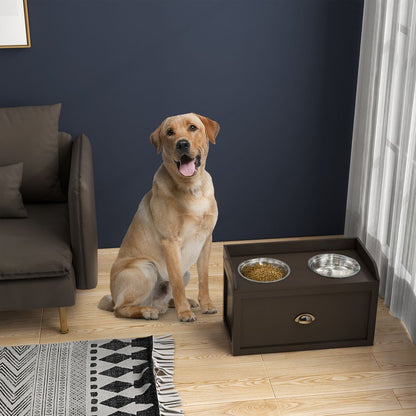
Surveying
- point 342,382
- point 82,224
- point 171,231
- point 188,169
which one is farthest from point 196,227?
point 342,382

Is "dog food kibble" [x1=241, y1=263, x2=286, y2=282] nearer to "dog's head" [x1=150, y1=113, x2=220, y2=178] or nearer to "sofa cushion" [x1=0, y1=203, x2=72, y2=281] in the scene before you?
"dog's head" [x1=150, y1=113, x2=220, y2=178]

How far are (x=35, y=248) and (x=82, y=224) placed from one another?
0.22 m

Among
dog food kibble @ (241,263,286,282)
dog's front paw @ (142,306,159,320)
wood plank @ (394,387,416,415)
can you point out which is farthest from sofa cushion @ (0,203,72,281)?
wood plank @ (394,387,416,415)

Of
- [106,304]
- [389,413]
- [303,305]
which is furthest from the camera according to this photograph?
[106,304]

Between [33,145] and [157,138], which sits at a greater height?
[157,138]

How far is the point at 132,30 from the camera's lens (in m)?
3.22

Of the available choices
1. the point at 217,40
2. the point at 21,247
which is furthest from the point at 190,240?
the point at 217,40

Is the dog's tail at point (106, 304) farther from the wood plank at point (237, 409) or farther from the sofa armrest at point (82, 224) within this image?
the wood plank at point (237, 409)

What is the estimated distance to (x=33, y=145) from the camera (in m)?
3.06

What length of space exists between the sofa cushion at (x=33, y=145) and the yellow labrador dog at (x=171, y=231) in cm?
57

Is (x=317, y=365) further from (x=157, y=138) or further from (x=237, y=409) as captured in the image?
(x=157, y=138)

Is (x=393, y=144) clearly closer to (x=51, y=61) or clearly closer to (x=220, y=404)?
(x=220, y=404)

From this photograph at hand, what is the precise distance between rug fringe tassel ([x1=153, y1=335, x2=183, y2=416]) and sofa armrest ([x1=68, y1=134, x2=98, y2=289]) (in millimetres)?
422

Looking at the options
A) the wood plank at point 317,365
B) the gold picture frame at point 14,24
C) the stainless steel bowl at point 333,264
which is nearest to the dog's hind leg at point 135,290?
the wood plank at point 317,365
